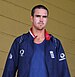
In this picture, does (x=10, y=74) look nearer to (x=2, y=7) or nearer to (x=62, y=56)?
(x=62, y=56)

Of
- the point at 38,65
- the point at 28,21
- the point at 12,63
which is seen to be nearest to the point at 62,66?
the point at 38,65

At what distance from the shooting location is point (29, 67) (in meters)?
3.08

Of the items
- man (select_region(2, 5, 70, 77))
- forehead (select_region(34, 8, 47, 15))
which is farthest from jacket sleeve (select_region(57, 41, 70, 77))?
forehead (select_region(34, 8, 47, 15))

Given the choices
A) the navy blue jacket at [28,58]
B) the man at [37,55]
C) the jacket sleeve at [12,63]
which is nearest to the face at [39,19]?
the man at [37,55]

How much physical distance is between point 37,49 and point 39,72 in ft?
0.73

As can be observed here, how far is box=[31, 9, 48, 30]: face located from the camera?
3.16m

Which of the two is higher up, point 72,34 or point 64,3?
point 64,3

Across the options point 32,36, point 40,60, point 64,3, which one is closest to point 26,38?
point 32,36

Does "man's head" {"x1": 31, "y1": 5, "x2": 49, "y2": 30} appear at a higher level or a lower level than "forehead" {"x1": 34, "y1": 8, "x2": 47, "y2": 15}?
lower

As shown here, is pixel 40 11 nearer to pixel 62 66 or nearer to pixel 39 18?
pixel 39 18

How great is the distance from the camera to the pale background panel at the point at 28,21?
14.2ft

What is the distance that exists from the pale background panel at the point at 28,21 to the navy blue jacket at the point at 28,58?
107cm

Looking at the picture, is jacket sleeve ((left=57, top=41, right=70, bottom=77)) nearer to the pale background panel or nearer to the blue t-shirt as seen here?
the blue t-shirt

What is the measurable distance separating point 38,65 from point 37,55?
99 mm
